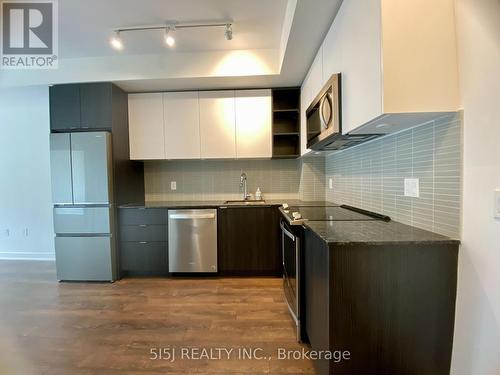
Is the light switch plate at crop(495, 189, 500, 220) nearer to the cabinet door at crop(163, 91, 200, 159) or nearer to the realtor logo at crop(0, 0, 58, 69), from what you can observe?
the cabinet door at crop(163, 91, 200, 159)

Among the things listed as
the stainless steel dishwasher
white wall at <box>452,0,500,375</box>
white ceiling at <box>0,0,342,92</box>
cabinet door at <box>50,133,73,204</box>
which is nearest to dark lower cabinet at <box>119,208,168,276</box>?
the stainless steel dishwasher

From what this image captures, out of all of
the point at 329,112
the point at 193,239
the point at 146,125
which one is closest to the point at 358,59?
the point at 329,112

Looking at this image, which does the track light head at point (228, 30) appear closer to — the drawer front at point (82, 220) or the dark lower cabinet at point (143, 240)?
the dark lower cabinet at point (143, 240)

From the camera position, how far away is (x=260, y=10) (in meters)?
2.00

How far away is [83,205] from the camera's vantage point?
2.76 metres

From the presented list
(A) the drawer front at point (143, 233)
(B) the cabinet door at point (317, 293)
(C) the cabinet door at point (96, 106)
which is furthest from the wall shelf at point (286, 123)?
(C) the cabinet door at point (96, 106)

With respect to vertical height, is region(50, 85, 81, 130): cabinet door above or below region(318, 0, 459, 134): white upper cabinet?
above

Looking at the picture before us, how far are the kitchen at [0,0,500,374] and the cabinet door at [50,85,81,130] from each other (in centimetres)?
2

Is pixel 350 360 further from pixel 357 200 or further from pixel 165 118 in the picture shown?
pixel 165 118

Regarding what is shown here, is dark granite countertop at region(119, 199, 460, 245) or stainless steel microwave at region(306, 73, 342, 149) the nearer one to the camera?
dark granite countertop at region(119, 199, 460, 245)

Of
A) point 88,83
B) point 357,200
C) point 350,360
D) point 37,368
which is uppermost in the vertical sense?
point 88,83

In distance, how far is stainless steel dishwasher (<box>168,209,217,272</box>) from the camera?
2838 mm

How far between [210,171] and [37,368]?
2440 millimetres

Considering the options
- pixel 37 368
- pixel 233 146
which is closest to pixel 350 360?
pixel 37 368
